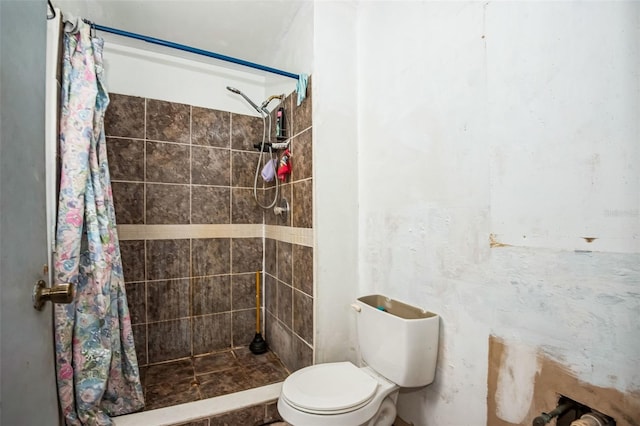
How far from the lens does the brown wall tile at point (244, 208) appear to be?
7.41 ft

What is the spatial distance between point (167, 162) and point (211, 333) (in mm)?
1286

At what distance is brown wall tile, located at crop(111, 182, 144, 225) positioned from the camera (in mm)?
1930

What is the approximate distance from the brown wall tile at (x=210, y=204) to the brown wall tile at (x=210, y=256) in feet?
0.51

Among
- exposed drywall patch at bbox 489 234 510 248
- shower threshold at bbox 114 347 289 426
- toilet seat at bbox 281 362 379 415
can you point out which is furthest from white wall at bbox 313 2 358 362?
exposed drywall patch at bbox 489 234 510 248

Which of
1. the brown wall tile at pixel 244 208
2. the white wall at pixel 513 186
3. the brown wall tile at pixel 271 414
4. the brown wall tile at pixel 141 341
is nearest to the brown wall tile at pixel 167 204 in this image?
the brown wall tile at pixel 244 208

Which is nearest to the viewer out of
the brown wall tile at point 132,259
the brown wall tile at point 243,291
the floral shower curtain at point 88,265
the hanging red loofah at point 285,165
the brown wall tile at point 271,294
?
the floral shower curtain at point 88,265

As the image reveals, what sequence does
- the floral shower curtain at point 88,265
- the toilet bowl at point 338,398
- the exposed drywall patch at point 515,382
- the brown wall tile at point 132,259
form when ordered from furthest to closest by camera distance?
the brown wall tile at point 132,259 < the floral shower curtain at point 88,265 < the toilet bowl at point 338,398 < the exposed drywall patch at point 515,382

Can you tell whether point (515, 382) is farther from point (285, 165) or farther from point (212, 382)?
point (212, 382)

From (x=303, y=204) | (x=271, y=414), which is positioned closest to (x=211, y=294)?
(x=271, y=414)

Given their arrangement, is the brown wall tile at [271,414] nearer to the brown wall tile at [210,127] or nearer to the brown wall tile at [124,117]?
the brown wall tile at [210,127]

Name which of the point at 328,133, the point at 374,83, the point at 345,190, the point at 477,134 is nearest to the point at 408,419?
the point at 345,190

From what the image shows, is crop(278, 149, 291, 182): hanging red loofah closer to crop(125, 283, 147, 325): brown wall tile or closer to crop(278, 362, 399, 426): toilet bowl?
crop(278, 362, 399, 426): toilet bowl

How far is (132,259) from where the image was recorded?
77.1 inches

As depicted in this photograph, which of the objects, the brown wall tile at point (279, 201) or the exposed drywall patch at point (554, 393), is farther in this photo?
the brown wall tile at point (279, 201)
